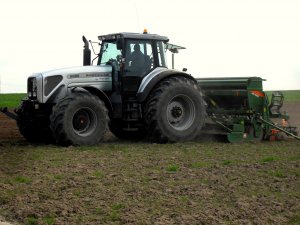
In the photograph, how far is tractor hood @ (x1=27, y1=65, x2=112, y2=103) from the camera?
456 inches

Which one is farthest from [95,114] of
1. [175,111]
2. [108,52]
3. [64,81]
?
[175,111]

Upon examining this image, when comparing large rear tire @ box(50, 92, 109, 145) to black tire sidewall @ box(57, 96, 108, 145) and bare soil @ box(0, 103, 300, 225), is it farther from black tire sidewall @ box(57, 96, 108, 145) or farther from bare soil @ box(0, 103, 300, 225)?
bare soil @ box(0, 103, 300, 225)

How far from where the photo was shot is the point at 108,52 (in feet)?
41.7

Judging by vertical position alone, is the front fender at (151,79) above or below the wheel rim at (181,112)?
above

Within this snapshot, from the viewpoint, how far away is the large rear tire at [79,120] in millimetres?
11055

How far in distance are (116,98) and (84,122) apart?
1015mm

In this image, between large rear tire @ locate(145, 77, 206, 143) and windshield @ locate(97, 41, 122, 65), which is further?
windshield @ locate(97, 41, 122, 65)

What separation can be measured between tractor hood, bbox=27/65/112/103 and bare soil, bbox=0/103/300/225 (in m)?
1.22

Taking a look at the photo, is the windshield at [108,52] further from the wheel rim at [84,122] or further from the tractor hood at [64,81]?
the wheel rim at [84,122]

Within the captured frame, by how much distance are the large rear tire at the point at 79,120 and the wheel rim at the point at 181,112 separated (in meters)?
1.70

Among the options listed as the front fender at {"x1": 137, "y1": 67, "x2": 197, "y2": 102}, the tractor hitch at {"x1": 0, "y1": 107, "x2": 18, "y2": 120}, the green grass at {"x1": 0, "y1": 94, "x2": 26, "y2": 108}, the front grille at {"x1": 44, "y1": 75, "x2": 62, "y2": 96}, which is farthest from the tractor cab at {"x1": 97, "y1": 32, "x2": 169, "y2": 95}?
the green grass at {"x1": 0, "y1": 94, "x2": 26, "y2": 108}

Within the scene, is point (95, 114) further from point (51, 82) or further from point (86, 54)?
point (86, 54)

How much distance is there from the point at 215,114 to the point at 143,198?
7.02m

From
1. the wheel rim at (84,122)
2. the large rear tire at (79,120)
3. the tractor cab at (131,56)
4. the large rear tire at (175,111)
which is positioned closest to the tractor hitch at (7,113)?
the large rear tire at (79,120)
